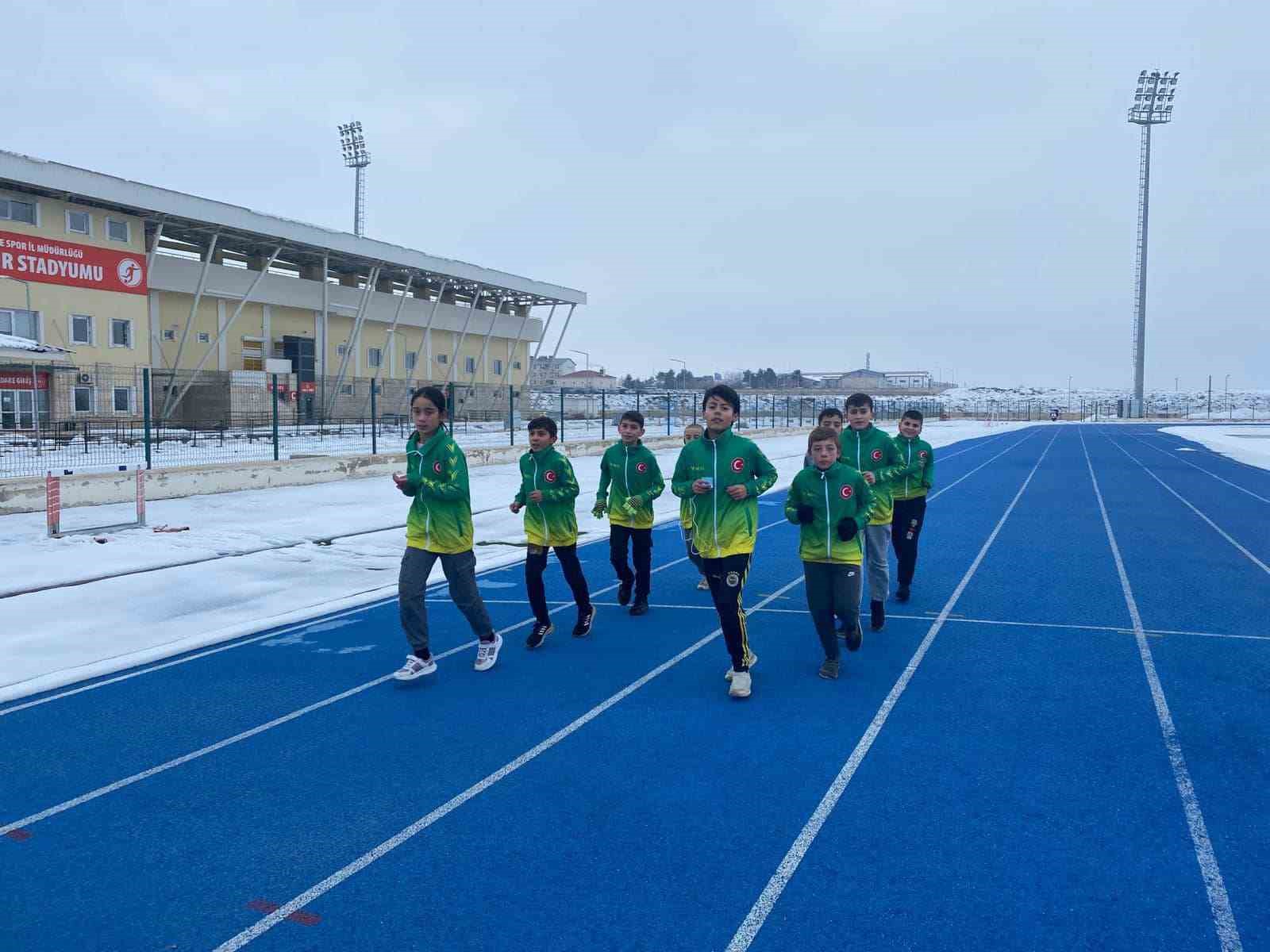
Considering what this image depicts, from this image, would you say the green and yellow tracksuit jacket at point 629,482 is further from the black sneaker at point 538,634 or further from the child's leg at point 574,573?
the black sneaker at point 538,634

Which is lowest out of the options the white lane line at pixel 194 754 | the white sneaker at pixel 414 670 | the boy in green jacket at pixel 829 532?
the white lane line at pixel 194 754

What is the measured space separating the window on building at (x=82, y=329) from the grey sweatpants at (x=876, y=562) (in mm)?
32204

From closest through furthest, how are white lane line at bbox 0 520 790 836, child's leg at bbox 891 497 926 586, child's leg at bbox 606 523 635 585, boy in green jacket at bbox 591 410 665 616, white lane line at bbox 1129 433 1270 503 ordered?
white lane line at bbox 0 520 790 836 → boy in green jacket at bbox 591 410 665 616 → child's leg at bbox 606 523 635 585 → child's leg at bbox 891 497 926 586 → white lane line at bbox 1129 433 1270 503

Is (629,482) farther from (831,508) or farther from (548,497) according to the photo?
(831,508)

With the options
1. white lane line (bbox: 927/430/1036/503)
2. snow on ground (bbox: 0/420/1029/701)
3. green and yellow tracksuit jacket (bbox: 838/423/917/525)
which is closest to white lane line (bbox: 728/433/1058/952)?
green and yellow tracksuit jacket (bbox: 838/423/917/525)

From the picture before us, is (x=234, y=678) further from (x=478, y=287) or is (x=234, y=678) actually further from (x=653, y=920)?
(x=478, y=287)

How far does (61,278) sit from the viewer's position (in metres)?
31.9

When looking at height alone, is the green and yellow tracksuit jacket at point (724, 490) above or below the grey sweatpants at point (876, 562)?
above

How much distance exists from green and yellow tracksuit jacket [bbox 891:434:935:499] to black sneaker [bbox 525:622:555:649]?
11.3 feet

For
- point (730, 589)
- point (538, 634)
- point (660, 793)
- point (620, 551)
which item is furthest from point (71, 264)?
point (660, 793)

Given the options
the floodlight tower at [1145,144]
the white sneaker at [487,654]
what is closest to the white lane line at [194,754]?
the white sneaker at [487,654]

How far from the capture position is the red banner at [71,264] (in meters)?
30.3

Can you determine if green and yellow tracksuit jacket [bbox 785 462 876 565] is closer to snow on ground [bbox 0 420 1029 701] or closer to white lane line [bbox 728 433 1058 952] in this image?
white lane line [bbox 728 433 1058 952]

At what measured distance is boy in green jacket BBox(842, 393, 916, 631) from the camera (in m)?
8.01
